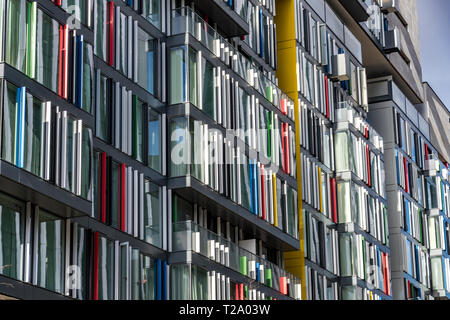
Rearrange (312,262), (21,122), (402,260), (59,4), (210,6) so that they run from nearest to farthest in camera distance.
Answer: (21,122), (59,4), (210,6), (312,262), (402,260)

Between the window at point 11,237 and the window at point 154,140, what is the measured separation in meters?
9.78

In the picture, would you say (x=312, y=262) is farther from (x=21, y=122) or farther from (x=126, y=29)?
(x=21, y=122)

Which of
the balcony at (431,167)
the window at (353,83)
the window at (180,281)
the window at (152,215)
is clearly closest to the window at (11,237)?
the window at (152,215)

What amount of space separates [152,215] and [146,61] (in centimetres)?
623

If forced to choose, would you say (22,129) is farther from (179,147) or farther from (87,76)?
(179,147)

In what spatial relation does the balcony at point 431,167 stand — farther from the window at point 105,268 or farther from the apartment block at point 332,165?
the window at point 105,268

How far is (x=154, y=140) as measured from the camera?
130 ft

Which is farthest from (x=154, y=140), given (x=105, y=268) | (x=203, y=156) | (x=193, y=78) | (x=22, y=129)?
(x=22, y=129)

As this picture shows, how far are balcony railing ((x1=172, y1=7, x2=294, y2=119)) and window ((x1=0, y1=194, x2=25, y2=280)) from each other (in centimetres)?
1445

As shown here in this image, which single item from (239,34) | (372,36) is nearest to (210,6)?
(239,34)

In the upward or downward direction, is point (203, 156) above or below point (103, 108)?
below

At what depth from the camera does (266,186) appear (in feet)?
152

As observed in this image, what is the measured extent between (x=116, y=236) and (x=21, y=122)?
8161mm

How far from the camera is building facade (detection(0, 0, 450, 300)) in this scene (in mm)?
30000
